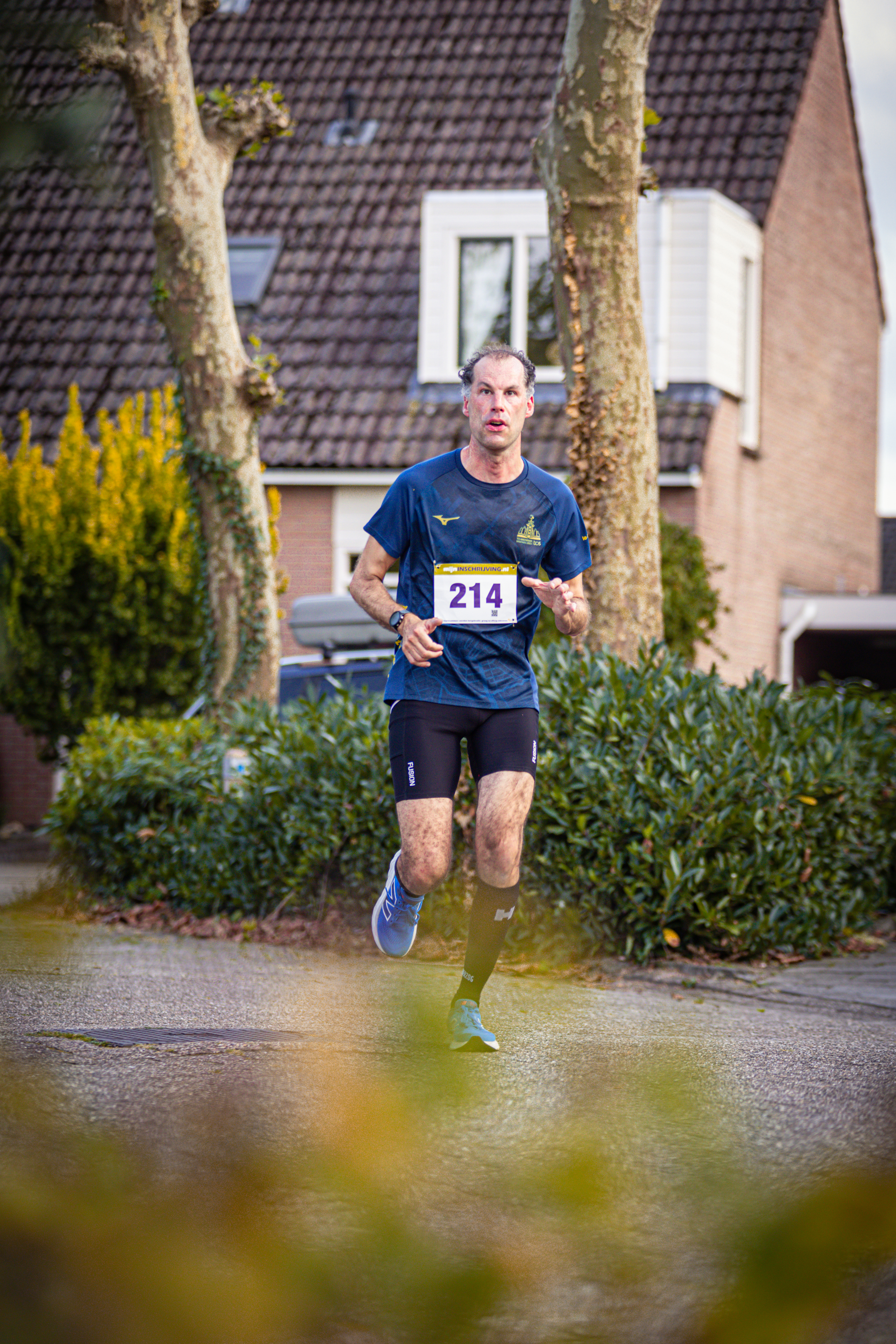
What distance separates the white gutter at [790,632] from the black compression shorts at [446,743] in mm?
13658

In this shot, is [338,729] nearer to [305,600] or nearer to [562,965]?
[562,965]

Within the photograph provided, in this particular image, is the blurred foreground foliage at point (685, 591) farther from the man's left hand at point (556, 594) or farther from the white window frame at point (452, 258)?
the man's left hand at point (556, 594)

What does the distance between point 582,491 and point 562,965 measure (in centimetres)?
252

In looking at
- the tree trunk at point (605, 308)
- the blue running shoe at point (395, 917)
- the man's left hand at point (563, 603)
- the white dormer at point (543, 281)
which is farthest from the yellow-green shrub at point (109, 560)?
the man's left hand at point (563, 603)

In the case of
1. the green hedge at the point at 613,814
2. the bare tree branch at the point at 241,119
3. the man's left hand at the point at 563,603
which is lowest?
the green hedge at the point at 613,814

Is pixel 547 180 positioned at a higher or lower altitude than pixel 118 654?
higher

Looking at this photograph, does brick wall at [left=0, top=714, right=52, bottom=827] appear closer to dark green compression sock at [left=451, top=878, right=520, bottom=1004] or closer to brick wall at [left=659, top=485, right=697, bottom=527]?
brick wall at [left=659, top=485, right=697, bottom=527]

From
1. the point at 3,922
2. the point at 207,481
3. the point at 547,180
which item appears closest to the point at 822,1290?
the point at 3,922

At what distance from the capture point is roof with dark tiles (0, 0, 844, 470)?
53.9ft

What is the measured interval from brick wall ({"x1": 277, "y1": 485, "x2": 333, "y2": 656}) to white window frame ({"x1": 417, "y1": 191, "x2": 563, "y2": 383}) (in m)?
1.60

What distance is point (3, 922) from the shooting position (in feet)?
5.19

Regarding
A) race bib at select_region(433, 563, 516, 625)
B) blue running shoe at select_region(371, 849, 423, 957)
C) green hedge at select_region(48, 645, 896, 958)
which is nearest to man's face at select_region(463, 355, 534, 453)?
race bib at select_region(433, 563, 516, 625)

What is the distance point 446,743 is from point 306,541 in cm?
1208

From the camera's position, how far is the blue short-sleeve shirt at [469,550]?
4770 mm
